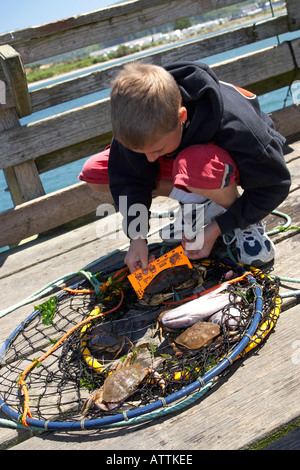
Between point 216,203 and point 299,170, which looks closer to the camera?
point 216,203

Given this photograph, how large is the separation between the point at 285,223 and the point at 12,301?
2.03 m

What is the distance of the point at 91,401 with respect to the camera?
7.09 feet

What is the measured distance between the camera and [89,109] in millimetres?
4488

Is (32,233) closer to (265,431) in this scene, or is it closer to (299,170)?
(299,170)

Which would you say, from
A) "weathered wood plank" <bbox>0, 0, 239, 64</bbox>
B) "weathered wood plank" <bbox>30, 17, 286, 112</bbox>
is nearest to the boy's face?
"weathered wood plank" <bbox>30, 17, 286, 112</bbox>

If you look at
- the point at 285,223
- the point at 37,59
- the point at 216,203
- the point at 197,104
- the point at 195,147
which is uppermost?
the point at 37,59

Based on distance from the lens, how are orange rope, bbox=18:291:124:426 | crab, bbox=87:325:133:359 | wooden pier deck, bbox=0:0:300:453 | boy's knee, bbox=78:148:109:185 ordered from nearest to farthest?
wooden pier deck, bbox=0:0:300:453 < orange rope, bbox=18:291:124:426 < crab, bbox=87:325:133:359 < boy's knee, bbox=78:148:109:185

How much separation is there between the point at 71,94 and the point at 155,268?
2421 millimetres

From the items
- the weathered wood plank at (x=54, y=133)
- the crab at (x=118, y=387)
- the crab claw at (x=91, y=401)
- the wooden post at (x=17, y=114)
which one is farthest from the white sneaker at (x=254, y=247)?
the wooden post at (x=17, y=114)

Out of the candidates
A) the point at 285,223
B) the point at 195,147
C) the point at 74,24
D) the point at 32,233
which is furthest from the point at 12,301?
the point at 74,24

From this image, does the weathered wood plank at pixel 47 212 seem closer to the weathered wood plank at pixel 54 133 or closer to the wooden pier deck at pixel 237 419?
the weathered wood plank at pixel 54 133

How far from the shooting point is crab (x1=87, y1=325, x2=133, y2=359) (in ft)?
8.16

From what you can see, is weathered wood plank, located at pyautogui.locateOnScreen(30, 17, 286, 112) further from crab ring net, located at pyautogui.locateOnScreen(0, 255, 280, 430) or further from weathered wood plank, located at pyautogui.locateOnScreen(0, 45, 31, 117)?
crab ring net, located at pyautogui.locateOnScreen(0, 255, 280, 430)

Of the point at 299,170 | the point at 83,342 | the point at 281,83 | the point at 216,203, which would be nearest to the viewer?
the point at 83,342
